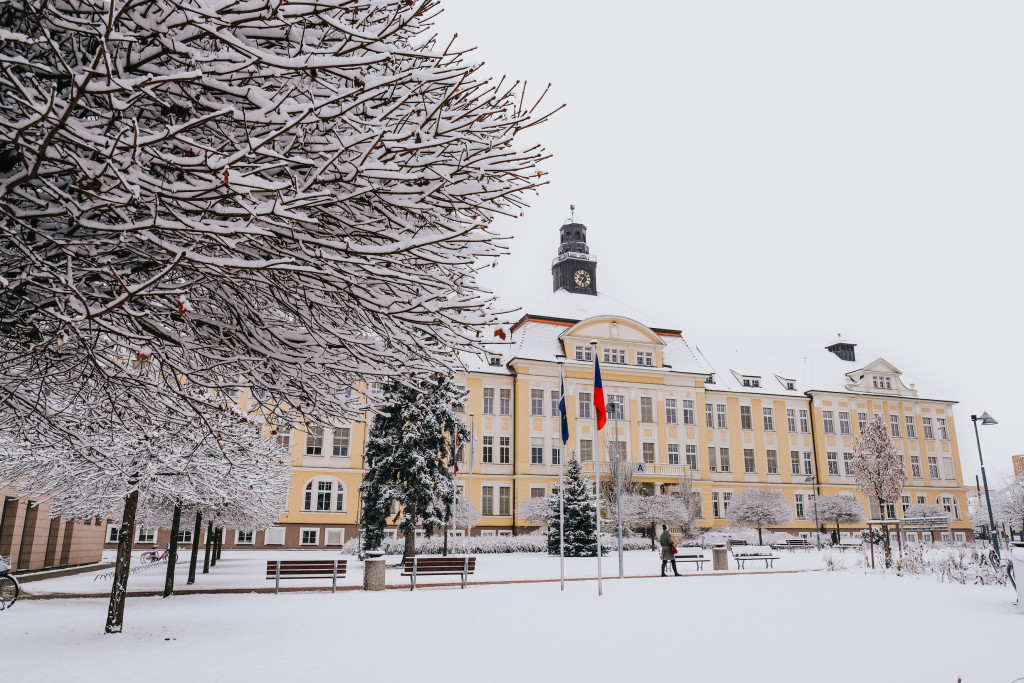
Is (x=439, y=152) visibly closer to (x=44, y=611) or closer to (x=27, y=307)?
(x=27, y=307)

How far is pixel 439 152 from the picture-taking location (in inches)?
155

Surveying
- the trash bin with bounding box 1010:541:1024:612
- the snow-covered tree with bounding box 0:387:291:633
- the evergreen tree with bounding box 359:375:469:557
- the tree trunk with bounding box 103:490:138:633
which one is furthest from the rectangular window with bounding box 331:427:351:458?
the trash bin with bounding box 1010:541:1024:612

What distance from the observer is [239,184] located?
2.92 meters

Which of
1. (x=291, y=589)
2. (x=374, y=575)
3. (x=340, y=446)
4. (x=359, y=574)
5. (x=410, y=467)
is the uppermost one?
(x=340, y=446)

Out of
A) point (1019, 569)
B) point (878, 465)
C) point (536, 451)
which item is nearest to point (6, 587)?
point (1019, 569)

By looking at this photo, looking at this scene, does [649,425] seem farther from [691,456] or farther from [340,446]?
[340,446]

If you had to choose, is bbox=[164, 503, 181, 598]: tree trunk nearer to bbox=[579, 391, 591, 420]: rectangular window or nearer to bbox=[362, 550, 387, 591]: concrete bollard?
bbox=[362, 550, 387, 591]: concrete bollard

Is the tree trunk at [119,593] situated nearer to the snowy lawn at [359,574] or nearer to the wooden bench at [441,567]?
the snowy lawn at [359,574]

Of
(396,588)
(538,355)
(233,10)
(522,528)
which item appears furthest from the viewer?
(538,355)

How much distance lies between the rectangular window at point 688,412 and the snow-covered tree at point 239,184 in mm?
49238

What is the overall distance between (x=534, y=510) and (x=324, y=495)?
47.1 feet

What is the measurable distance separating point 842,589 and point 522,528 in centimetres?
3116

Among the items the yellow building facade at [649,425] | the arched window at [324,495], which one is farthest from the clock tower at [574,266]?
the arched window at [324,495]

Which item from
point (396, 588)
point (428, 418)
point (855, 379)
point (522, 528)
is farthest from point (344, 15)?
point (855, 379)
